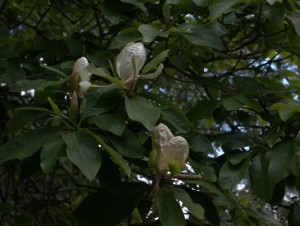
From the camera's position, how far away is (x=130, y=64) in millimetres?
1105

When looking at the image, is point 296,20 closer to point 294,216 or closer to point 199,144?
point 199,144

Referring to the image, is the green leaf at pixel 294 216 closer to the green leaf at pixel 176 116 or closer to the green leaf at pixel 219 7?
the green leaf at pixel 176 116

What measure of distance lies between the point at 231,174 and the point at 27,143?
528 mm

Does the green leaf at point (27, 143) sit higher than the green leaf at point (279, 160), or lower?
higher

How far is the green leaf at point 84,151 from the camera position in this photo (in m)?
0.97

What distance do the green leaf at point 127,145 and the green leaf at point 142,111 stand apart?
0.09m

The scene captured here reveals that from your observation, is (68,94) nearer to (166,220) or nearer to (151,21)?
(166,220)

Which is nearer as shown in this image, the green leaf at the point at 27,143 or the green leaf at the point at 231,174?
the green leaf at the point at 27,143

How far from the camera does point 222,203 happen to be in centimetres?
160

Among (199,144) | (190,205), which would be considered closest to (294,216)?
(199,144)

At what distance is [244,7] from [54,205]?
1176 millimetres

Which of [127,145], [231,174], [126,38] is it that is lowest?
[231,174]

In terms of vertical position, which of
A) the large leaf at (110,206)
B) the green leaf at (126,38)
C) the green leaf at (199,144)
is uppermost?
the green leaf at (126,38)

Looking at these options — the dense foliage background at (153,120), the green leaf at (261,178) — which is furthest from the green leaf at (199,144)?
the green leaf at (261,178)
